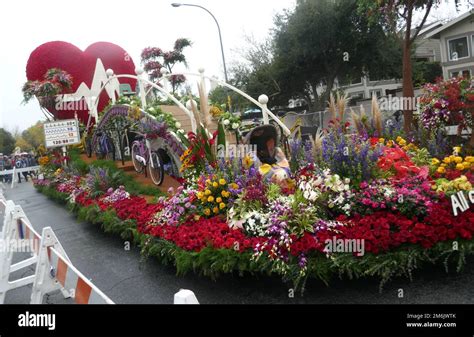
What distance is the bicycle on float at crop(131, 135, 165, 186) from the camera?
778cm

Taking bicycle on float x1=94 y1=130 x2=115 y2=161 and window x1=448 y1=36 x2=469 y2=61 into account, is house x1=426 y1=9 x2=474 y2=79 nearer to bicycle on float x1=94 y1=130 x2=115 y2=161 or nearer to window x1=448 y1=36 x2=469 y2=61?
window x1=448 y1=36 x2=469 y2=61

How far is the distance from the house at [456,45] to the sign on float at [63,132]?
80.2 feet

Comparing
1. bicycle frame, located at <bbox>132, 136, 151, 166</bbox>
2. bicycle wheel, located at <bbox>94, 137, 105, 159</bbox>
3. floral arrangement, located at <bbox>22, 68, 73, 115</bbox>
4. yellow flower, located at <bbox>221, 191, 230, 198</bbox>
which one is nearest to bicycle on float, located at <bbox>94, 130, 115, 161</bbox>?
bicycle wheel, located at <bbox>94, 137, 105, 159</bbox>

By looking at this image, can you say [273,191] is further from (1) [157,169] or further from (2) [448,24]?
(2) [448,24]

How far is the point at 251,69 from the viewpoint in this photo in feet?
95.3

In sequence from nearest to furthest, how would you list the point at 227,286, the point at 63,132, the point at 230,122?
the point at 227,286, the point at 230,122, the point at 63,132

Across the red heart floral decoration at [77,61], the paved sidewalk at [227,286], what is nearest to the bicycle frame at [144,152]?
the paved sidewalk at [227,286]

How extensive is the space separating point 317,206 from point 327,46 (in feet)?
72.1

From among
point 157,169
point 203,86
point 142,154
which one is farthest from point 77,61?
point 203,86

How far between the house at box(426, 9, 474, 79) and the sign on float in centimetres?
2443

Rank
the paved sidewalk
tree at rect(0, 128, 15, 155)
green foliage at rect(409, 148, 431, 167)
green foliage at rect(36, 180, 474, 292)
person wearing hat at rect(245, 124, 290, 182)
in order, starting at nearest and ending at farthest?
the paved sidewalk
green foliage at rect(36, 180, 474, 292)
green foliage at rect(409, 148, 431, 167)
person wearing hat at rect(245, 124, 290, 182)
tree at rect(0, 128, 15, 155)

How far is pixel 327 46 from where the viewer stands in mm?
24500

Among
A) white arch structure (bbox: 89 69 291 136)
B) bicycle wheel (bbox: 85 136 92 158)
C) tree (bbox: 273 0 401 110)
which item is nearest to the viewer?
white arch structure (bbox: 89 69 291 136)
